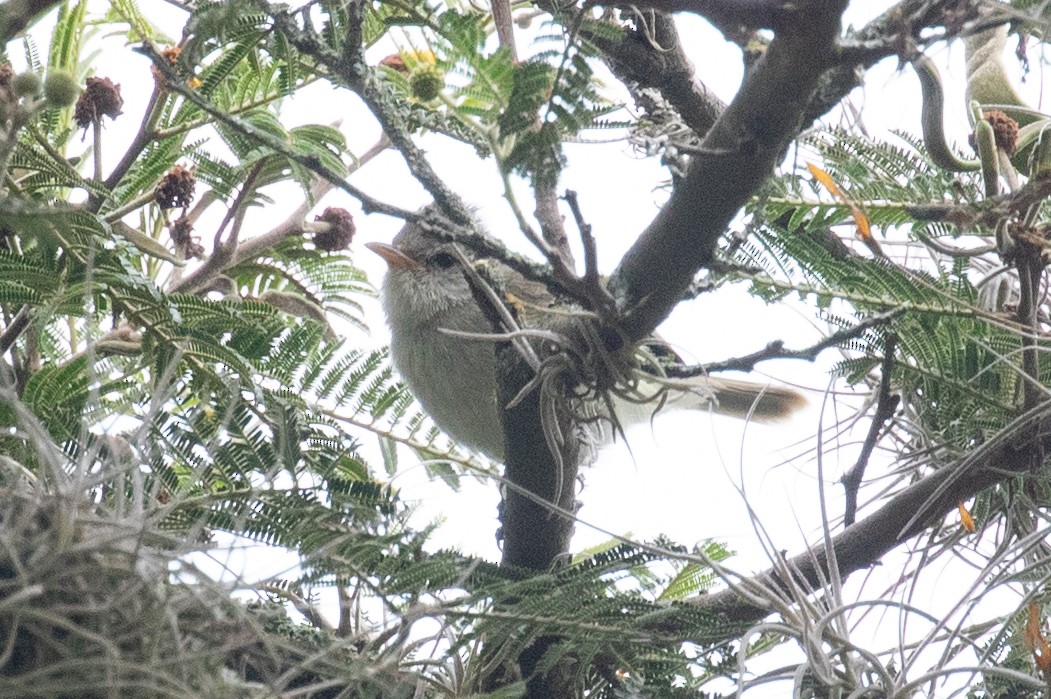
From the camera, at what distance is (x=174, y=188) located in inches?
122

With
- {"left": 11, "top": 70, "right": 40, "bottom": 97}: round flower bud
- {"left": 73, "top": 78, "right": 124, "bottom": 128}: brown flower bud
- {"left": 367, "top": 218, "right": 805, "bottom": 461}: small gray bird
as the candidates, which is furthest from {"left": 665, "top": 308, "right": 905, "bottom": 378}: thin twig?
{"left": 73, "top": 78, "right": 124, "bottom": 128}: brown flower bud

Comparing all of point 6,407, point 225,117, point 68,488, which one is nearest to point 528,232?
point 225,117

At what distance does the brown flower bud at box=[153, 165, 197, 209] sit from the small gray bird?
70 cm

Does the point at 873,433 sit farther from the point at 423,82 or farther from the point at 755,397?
the point at 755,397

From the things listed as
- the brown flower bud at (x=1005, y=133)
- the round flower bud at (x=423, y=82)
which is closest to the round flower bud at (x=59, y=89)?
the round flower bud at (x=423, y=82)

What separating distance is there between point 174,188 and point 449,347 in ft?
3.87

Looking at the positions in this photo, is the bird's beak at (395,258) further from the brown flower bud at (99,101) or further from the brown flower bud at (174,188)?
the brown flower bud at (99,101)

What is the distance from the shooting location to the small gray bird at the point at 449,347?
391cm

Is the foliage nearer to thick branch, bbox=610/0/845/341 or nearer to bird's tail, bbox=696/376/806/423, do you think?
thick branch, bbox=610/0/845/341

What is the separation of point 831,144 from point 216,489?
1.61 meters

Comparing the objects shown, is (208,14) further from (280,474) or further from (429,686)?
(429,686)

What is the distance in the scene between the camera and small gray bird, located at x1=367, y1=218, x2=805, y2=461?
3906mm

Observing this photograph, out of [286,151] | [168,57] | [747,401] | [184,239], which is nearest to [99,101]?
[168,57]

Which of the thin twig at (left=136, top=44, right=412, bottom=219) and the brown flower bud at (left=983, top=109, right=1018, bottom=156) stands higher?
the brown flower bud at (left=983, top=109, right=1018, bottom=156)
